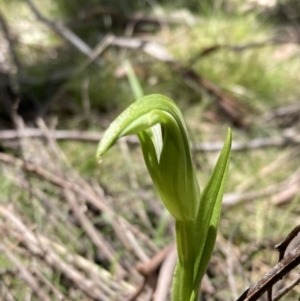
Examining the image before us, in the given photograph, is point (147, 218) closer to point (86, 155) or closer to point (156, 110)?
point (86, 155)

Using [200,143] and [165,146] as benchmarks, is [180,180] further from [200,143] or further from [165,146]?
[200,143]

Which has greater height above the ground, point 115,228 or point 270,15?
point 115,228

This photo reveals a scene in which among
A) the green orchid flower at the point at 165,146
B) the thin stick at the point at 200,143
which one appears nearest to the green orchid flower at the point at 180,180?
the green orchid flower at the point at 165,146

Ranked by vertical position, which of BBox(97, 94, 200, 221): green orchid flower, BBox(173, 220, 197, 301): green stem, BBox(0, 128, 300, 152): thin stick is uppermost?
BBox(97, 94, 200, 221): green orchid flower

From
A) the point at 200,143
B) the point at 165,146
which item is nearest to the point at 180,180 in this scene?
the point at 165,146

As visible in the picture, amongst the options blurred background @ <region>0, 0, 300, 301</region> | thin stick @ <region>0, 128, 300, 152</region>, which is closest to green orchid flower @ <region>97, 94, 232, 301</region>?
blurred background @ <region>0, 0, 300, 301</region>

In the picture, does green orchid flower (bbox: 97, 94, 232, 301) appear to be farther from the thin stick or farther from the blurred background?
the thin stick

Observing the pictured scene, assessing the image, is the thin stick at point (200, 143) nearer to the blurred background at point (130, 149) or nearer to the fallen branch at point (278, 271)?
the blurred background at point (130, 149)

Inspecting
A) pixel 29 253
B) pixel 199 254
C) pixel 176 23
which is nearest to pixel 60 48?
pixel 176 23
